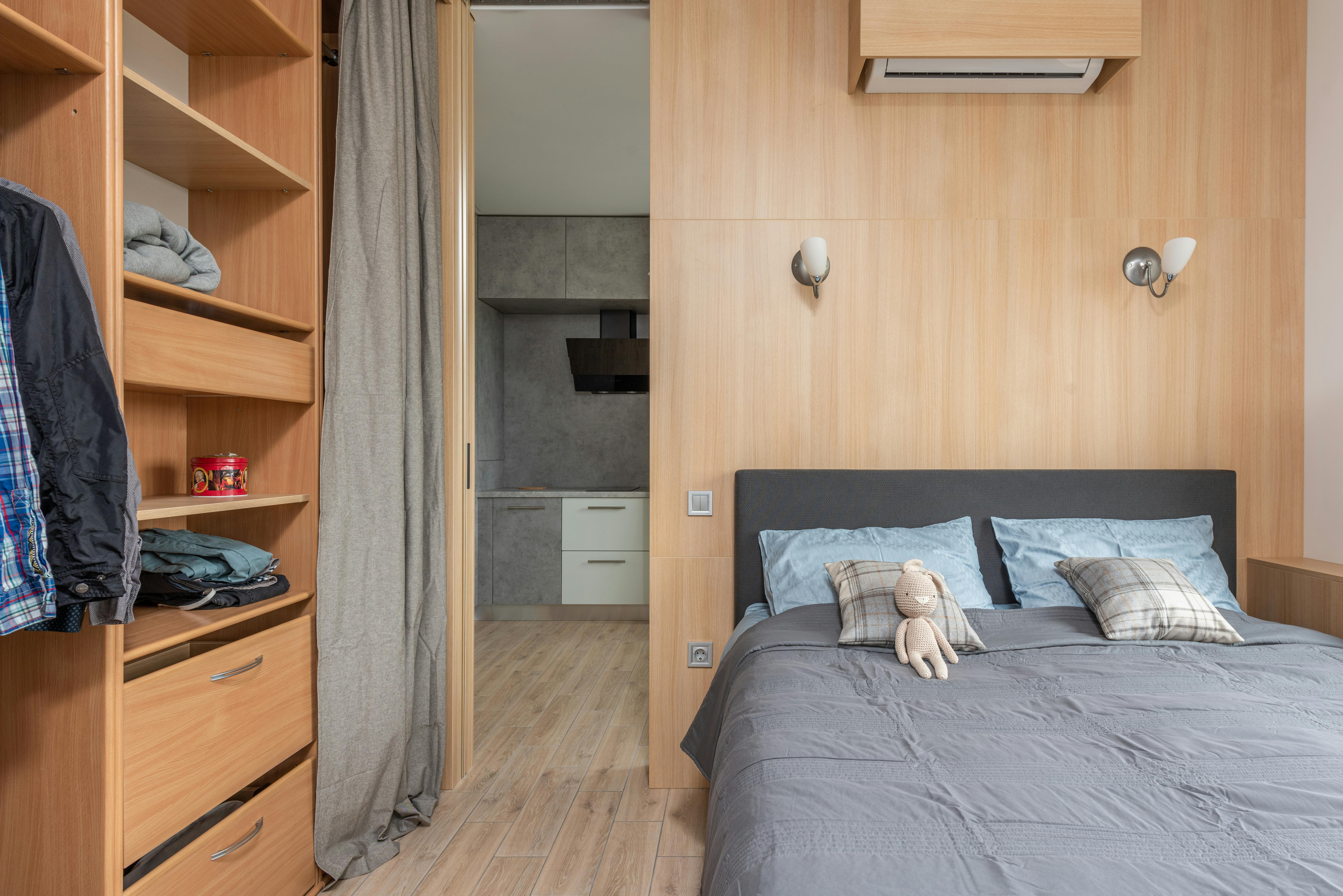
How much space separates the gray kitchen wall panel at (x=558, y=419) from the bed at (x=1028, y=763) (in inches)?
130

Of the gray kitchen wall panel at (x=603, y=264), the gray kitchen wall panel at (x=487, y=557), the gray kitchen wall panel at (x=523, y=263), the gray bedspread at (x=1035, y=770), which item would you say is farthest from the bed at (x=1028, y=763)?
the gray kitchen wall panel at (x=523, y=263)

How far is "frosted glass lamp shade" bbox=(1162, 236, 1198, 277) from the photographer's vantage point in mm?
2293

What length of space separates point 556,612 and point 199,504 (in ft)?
11.1

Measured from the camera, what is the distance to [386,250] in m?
1.97

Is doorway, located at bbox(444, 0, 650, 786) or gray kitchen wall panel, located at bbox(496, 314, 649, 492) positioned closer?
doorway, located at bbox(444, 0, 650, 786)

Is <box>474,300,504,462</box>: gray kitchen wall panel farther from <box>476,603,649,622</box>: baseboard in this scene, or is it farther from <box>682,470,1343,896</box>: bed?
<box>682,470,1343,896</box>: bed

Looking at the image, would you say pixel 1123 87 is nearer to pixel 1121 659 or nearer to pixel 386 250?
pixel 1121 659

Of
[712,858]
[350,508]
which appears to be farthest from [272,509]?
[712,858]

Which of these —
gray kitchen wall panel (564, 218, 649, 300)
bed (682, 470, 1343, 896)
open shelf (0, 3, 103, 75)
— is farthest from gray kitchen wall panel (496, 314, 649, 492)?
open shelf (0, 3, 103, 75)

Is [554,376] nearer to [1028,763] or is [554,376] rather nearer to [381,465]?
[381,465]

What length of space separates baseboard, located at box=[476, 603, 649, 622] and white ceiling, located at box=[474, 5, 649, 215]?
2.63 meters

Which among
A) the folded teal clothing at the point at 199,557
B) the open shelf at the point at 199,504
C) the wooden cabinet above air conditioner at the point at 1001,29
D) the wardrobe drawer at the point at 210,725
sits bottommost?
the wardrobe drawer at the point at 210,725

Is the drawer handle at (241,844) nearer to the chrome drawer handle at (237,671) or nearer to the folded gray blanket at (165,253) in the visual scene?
the chrome drawer handle at (237,671)

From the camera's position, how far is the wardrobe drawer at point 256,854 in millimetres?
1373
